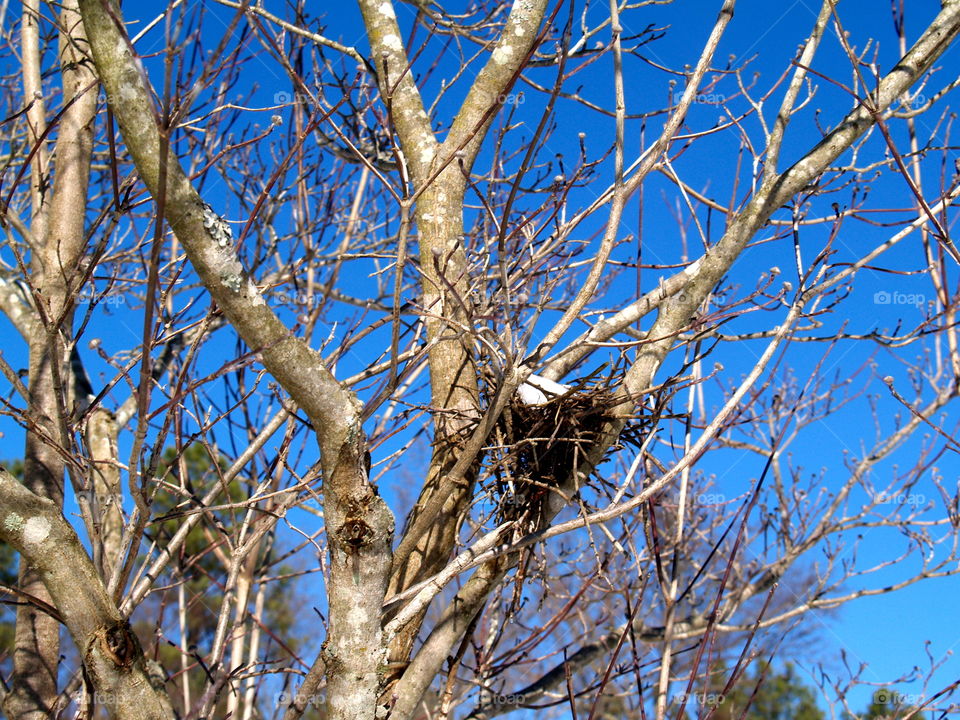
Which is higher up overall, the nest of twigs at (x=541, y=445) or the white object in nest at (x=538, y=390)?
the white object in nest at (x=538, y=390)

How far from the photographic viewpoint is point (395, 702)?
2.14 meters

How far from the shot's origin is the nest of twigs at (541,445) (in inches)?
91.7

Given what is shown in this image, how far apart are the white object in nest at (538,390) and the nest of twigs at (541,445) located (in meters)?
0.02

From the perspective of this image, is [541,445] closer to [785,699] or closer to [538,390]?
[538,390]

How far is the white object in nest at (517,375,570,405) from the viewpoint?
240 centimetres

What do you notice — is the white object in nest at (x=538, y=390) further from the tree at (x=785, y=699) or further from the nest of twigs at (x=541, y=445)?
the tree at (x=785, y=699)

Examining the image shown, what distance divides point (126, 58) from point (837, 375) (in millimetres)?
5010

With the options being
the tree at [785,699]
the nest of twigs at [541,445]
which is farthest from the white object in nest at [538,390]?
the tree at [785,699]

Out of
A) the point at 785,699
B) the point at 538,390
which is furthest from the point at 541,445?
Answer: the point at 785,699

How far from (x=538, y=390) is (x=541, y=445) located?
0.17 metres

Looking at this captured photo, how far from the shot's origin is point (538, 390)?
2.47 m

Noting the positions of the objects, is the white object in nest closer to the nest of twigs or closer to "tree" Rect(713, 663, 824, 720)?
the nest of twigs

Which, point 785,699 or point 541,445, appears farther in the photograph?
point 785,699

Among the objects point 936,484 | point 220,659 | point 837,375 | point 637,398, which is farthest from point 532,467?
point 837,375
